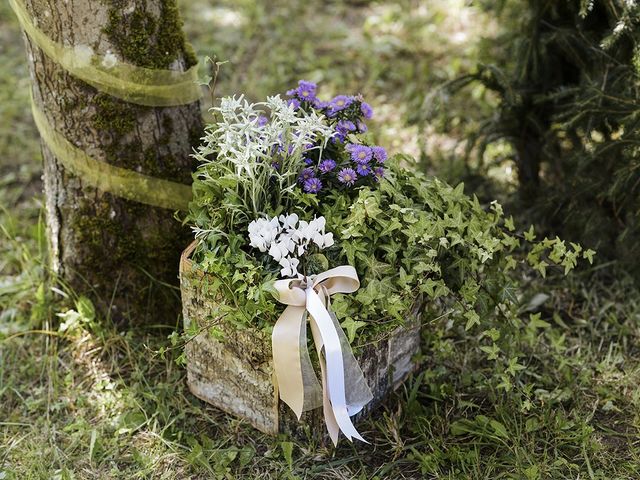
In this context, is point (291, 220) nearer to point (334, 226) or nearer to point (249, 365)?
point (334, 226)

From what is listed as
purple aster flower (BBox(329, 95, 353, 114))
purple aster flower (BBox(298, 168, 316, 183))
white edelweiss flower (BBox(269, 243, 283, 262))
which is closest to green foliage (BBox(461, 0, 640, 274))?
purple aster flower (BBox(329, 95, 353, 114))

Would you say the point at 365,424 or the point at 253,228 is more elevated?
the point at 253,228

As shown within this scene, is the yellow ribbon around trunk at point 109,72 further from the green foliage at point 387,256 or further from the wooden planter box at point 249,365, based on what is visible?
the wooden planter box at point 249,365

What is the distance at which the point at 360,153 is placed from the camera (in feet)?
7.10

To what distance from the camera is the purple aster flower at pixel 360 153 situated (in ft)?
7.07

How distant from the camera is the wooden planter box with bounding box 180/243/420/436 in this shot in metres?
2.15

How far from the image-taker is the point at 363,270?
6.94 ft

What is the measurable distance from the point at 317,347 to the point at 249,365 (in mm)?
274

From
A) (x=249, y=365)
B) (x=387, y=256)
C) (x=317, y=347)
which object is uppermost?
(x=387, y=256)

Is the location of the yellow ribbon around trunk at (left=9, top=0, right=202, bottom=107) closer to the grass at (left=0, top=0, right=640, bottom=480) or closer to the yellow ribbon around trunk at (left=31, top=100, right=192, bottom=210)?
the yellow ribbon around trunk at (left=31, top=100, right=192, bottom=210)

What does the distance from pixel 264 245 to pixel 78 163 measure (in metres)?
0.83

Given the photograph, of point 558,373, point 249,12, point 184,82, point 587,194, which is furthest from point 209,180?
point 249,12

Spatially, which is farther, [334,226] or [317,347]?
[334,226]

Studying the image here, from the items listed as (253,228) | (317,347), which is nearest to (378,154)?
(253,228)
